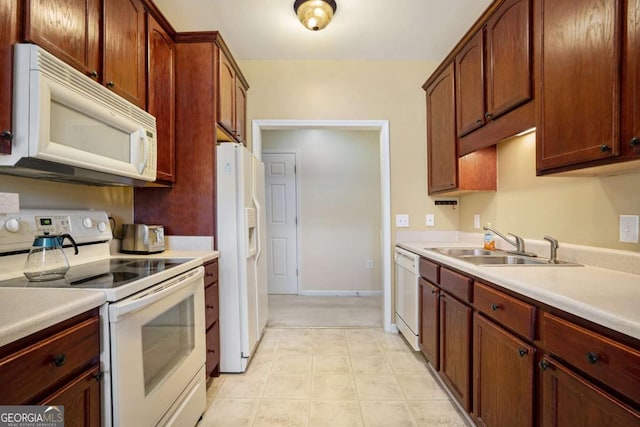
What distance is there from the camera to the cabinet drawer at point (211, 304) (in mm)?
1835

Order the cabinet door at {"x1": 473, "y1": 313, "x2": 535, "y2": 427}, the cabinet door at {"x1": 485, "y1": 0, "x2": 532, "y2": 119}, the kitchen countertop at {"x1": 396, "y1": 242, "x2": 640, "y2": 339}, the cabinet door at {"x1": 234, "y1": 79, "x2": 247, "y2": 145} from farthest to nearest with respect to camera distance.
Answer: the cabinet door at {"x1": 234, "y1": 79, "x2": 247, "y2": 145}, the cabinet door at {"x1": 485, "y1": 0, "x2": 532, "y2": 119}, the cabinet door at {"x1": 473, "y1": 313, "x2": 535, "y2": 427}, the kitchen countertop at {"x1": 396, "y1": 242, "x2": 640, "y2": 339}

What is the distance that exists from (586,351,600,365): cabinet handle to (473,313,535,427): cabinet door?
0.74ft

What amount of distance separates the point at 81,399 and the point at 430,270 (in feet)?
6.05

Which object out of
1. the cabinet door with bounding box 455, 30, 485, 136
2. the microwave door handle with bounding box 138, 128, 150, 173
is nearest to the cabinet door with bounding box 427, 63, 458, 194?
the cabinet door with bounding box 455, 30, 485, 136

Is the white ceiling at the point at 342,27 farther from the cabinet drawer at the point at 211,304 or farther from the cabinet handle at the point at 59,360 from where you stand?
the cabinet handle at the point at 59,360

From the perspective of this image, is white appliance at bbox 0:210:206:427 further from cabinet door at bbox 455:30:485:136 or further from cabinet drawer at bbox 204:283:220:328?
cabinet door at bbox 455:30:485:136

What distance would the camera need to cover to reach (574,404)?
88 cm

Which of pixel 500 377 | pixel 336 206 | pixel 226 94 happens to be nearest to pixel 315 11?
pixel 226 94

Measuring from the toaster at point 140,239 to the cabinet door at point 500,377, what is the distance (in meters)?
1.90

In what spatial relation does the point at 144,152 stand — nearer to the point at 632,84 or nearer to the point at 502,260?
the point at 632,84

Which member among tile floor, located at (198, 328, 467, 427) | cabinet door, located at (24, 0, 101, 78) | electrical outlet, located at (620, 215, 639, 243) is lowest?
tile floor, located at (198, 328, 467, 427)

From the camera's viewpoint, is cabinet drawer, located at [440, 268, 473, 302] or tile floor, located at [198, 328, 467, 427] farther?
tile floor, located at [198, 328, 467, 427]

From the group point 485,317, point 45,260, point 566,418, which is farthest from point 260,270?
point 566,418

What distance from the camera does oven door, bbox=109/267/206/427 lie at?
99cm
